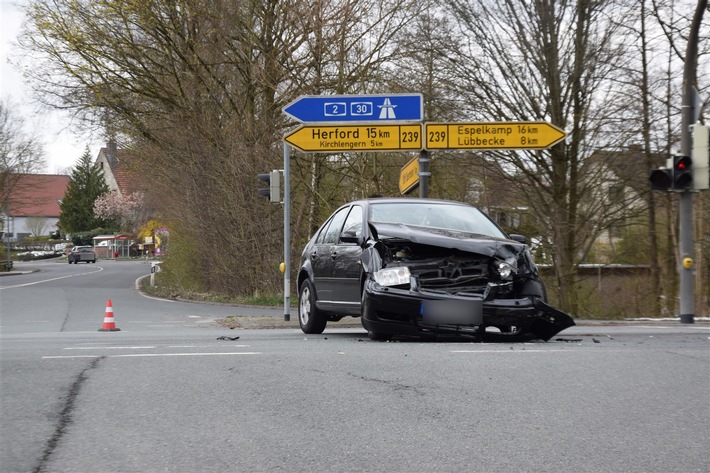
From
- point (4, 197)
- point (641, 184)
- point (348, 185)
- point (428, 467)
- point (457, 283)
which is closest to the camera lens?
point (428, 467)

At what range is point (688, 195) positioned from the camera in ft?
49.8

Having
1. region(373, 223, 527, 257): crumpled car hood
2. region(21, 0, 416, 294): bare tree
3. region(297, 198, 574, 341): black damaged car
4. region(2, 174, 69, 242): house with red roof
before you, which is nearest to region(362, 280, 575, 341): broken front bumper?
region(297, 198, 574, 341): black damaged car

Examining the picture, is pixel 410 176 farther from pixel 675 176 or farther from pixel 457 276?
pixel 457 276

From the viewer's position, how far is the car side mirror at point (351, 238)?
9.85 meters

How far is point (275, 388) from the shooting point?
6223mm

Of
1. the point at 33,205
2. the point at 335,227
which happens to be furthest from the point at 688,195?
the point at 33,205

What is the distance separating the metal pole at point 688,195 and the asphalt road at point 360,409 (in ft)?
21.6

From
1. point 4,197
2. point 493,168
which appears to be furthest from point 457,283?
point 4,197

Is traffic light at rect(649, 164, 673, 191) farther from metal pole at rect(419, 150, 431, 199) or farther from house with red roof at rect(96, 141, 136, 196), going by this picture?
house with red roof at rect(96, 141, 136, 196)

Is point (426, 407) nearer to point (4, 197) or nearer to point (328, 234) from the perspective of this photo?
point (328, 234)

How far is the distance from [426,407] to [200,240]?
2146 centimetres

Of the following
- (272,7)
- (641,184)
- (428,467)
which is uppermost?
(272,7)

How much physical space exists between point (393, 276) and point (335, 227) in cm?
237

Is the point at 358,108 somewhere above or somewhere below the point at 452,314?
above
